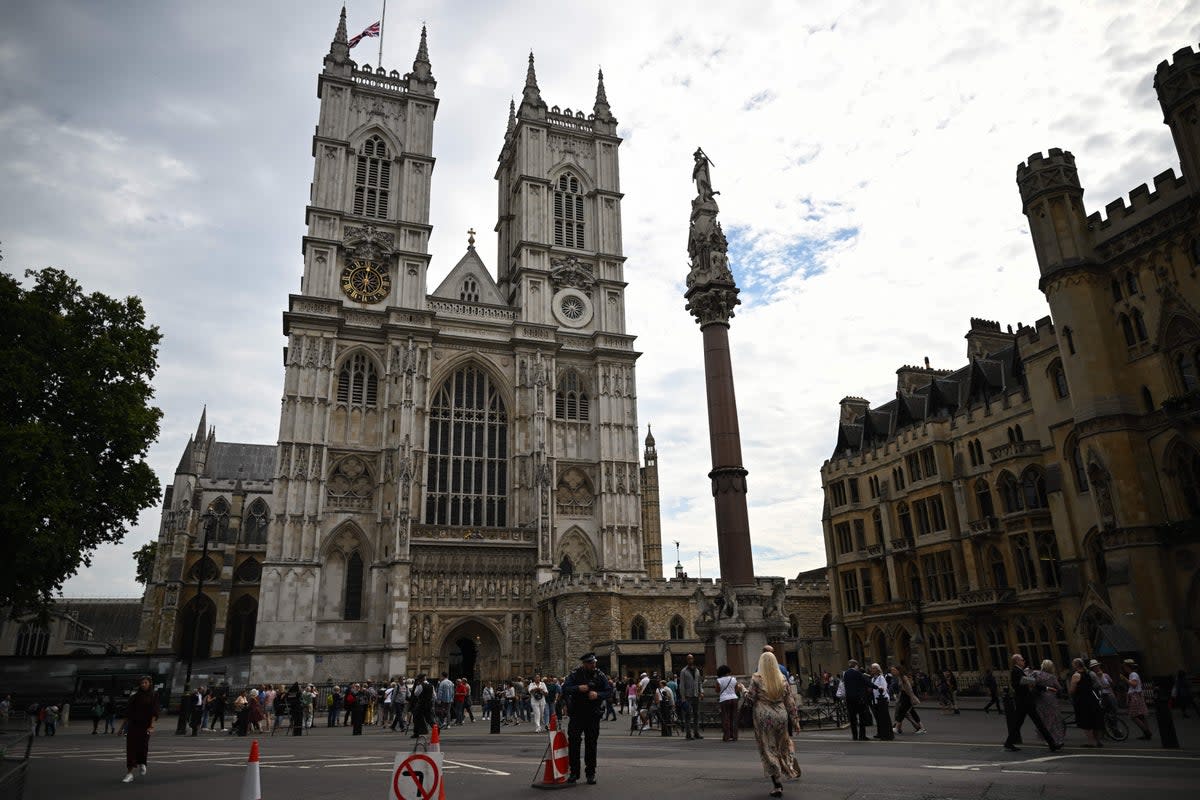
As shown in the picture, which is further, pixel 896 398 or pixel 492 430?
pixel 492 430

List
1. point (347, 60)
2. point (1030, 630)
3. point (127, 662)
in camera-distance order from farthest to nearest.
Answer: point (347, 60)
point (127, 662)
point (1030, 630)

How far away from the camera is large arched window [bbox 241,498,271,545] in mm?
61022

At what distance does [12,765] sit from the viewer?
8.10m

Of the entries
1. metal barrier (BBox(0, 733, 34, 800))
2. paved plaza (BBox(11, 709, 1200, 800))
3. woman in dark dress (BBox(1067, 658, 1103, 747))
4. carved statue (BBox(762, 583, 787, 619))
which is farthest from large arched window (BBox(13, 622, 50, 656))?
woman in dark dress (BBox(1067, 658, 1103, 747))

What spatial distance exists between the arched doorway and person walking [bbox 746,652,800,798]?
33759 millimetres

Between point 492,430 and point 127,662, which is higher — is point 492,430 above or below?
above

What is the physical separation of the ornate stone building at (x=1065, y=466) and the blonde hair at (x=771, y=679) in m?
15.7

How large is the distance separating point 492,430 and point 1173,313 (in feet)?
114

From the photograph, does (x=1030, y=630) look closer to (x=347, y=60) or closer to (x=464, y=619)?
(x=464, y=619)

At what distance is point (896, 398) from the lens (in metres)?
36.9

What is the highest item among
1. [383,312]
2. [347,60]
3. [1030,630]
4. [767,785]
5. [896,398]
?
[347,60]

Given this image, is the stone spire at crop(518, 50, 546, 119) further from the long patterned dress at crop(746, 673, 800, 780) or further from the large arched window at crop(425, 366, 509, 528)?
the long patterned dress at crop(746, 673, 800, 780)

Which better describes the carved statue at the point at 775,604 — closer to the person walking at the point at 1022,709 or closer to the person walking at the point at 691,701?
the person walking at the point at 691,701

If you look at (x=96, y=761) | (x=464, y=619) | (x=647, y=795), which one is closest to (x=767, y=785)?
(x=647, y=795)
